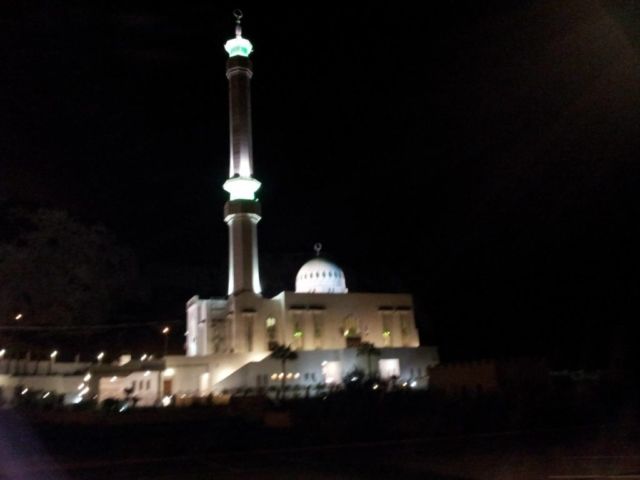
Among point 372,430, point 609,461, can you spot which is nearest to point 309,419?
point 372,430

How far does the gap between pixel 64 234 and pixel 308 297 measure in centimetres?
2699

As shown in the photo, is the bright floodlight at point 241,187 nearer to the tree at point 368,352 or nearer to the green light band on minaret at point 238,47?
the green light band on minaret at point 238,47

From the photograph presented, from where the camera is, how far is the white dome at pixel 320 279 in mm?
51156

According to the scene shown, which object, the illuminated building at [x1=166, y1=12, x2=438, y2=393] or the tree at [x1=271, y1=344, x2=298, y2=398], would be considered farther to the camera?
the illuminated building at [x1=166, y1=12, x2=438, y2=393]

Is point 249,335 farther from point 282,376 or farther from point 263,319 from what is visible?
point 282,376

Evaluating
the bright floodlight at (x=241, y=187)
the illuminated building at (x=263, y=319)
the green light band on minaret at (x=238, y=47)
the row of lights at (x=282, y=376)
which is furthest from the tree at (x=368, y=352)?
the green light band on minaret at (x=238, y=47)

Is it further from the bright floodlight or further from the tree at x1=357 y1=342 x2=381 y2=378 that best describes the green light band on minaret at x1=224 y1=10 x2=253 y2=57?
the tree at x1=357 y1=342 x2=381 y2=378

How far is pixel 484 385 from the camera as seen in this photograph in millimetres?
28078

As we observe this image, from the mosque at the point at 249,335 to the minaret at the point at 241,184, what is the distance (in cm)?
8

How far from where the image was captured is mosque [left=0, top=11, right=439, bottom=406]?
37719mm

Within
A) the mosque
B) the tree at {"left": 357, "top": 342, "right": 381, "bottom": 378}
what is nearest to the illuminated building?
the mosque

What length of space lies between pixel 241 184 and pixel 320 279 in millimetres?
10285

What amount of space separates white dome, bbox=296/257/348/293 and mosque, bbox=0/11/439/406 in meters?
0.09

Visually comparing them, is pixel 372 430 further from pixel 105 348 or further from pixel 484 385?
pixel 105 348
